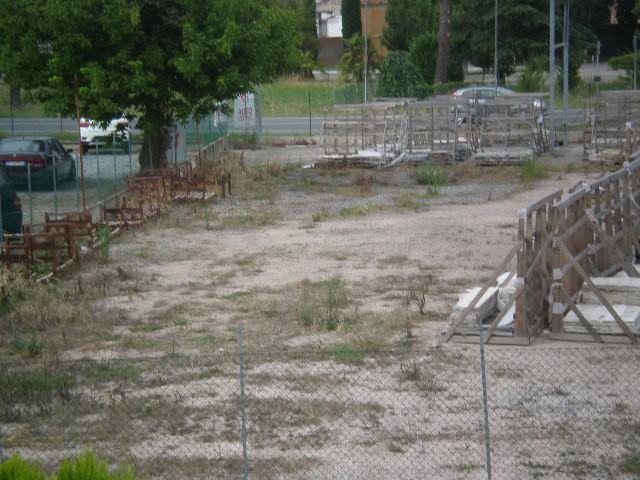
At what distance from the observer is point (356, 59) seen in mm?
72000

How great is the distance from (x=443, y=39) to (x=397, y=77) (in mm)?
3501

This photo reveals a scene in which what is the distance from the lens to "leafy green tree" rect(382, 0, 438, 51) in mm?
75000

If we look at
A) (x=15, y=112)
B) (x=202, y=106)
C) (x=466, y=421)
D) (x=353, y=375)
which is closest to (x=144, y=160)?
(x=202, y=106)

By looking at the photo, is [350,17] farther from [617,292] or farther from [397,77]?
[617,292]

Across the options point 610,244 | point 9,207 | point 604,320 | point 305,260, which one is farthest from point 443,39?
point 604,320

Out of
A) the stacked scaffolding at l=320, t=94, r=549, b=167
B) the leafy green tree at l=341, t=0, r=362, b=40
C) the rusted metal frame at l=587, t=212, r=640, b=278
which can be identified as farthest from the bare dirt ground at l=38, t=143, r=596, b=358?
the leafy green tree at l=341, t=0, r=362, b=40

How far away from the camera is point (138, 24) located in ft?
91.1

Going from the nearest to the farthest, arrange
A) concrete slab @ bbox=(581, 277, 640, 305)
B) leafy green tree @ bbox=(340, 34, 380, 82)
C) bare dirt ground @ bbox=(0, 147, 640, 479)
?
bare dirt ground @ bbox=(0, 147, 640, 479), concrete slab @ bbox=(581, 277, 640, 305), leafy green tree @ bbox=(340, 34, 380, 82)

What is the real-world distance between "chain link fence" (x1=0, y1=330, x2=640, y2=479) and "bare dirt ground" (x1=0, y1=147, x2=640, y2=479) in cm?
3

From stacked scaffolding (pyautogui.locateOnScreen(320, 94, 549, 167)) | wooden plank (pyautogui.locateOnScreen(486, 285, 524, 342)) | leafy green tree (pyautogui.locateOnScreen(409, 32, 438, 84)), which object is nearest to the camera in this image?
wooden plank (pyautogui.locateOnScreen(486, 285, 524, 342))

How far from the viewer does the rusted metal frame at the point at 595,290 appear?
13.4 m

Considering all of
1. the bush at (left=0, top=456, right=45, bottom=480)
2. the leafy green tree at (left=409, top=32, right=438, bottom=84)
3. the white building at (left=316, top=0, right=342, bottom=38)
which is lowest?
the bush at (left=0, top=456, right=45, bottom=480)

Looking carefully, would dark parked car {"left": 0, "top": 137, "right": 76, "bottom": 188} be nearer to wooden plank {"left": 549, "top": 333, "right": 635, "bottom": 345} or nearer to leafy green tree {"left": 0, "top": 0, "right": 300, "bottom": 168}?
leafy green tree {"left": 0, "top": 0, "right": 300, "bottom": 168}

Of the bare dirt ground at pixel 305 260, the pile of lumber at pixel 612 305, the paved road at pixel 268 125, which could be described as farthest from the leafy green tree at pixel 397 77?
the pile of lumber at pixel 612 305
